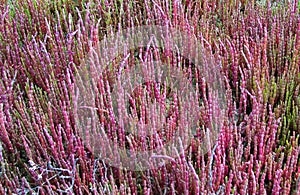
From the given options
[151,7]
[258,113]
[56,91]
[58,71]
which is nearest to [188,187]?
[258,113]

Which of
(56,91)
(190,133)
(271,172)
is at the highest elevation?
(56,91)

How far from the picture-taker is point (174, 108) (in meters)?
2.05

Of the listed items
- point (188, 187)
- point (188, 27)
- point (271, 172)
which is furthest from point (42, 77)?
point (271, 172)

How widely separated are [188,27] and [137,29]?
0.44 meters

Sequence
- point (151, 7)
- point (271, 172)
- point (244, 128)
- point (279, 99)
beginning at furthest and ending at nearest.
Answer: point (151, 7)
point (279, 99)
point (244, 128)
point (271, 172)

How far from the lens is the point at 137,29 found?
279cm

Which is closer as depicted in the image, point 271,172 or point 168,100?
point 271,172

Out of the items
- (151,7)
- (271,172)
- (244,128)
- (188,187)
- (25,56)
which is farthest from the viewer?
(151,7)

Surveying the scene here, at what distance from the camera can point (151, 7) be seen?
3.08 metres

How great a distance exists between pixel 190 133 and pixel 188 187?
357 mm

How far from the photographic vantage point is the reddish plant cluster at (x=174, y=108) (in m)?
1.78

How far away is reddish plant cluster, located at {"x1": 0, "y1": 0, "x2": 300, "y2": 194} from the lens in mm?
1779

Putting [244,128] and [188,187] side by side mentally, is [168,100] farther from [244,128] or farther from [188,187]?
Answer: [188,187]

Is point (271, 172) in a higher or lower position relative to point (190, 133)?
lower
